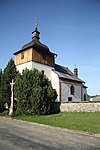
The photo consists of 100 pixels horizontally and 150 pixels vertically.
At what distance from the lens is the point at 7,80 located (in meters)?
30.0

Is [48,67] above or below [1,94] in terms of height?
above

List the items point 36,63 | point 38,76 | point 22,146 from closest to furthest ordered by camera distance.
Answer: point 22,146 < point 38,76 < point 36,63

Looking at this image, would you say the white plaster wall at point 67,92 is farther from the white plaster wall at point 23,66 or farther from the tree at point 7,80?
the tree at point 7,80

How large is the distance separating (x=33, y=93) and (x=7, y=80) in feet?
22.4

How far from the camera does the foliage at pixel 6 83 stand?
2945 cm

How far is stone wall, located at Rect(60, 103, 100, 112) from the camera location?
2538cm

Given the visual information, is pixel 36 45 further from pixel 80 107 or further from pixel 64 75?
pixel 80 107

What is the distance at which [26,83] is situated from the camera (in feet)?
85.9

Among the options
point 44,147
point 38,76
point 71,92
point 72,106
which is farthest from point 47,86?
point 44,147

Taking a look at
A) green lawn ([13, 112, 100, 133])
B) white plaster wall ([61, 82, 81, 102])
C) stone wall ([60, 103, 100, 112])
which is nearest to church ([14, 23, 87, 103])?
white plaster wall ([61, 82, 81, 102])

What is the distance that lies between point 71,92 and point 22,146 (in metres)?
29.5

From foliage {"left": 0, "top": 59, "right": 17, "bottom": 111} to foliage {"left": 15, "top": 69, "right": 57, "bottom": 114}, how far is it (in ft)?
11.1

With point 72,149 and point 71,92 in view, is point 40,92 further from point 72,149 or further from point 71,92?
point 72,149

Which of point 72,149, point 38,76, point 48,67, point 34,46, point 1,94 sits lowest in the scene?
point 72,149
